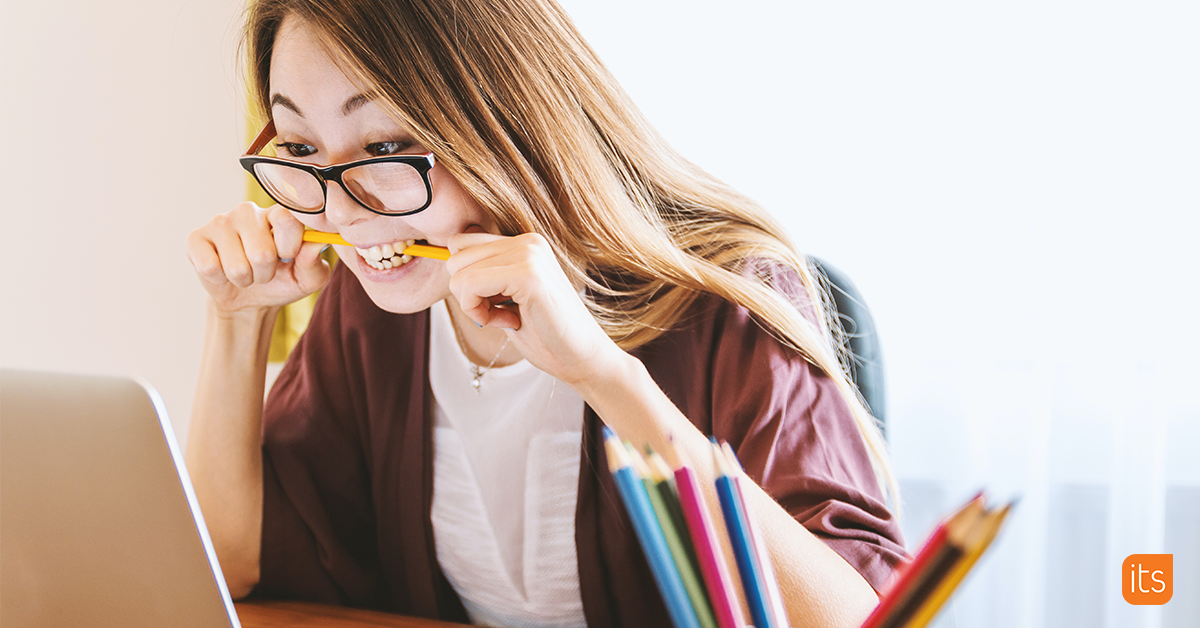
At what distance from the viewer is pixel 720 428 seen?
0.87 m

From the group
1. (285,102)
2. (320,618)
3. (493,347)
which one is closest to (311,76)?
(285,102)

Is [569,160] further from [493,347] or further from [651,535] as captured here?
[651,535]

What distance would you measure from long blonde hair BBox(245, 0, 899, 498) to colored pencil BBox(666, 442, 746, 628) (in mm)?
548

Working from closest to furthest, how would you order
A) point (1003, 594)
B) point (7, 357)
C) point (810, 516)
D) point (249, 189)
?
1. point (810, 516)
2. point (1003, 594)
3. point (249, 189)
4. point (7, 357)

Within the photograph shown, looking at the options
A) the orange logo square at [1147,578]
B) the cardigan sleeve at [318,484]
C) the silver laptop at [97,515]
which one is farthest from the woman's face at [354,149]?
the orange logo square at [1147,578]

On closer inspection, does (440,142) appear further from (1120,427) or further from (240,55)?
(1120,427)

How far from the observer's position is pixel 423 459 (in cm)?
101

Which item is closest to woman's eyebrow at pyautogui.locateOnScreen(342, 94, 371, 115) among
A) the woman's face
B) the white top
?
the woman's face

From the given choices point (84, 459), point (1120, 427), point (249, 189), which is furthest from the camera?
point (249, 189)

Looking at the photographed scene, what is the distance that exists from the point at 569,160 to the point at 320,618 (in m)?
0.53

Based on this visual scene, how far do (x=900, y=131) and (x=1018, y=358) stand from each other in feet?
1.67

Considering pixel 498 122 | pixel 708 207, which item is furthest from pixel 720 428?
pixel 498 122

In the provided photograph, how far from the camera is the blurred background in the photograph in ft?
4.67

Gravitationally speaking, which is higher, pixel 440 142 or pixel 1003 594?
pixel 440 142
